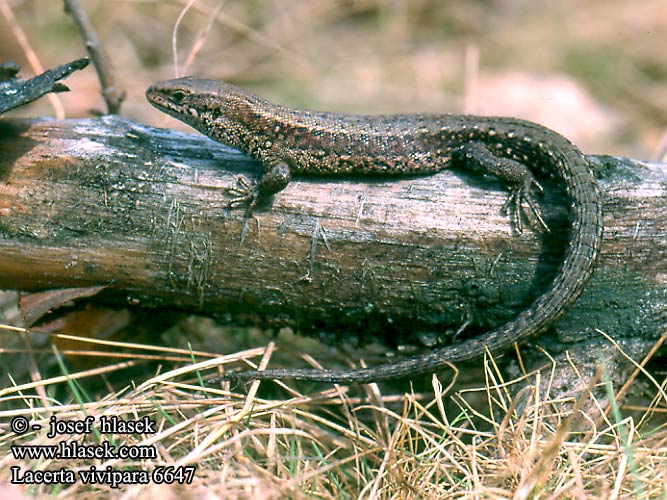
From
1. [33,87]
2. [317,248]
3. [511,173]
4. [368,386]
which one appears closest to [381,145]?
[511,173]

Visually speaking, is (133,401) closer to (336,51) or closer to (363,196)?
(363,196)

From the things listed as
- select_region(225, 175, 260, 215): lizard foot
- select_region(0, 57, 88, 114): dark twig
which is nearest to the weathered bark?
select_region(225, 175, 260, 215): lizard foot

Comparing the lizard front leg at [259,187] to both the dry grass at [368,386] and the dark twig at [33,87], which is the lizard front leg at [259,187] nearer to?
the dry grass at [368,386]

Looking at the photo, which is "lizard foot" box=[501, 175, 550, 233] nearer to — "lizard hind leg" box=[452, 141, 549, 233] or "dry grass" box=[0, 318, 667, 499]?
"lizard hind leg" box=[452, 141, 549, 233]

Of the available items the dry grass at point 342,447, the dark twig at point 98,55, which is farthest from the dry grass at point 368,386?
the dark twig at point 98,55

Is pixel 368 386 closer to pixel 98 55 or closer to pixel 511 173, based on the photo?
pixel 511 173

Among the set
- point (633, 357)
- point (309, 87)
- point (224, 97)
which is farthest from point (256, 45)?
point (633, 357)
